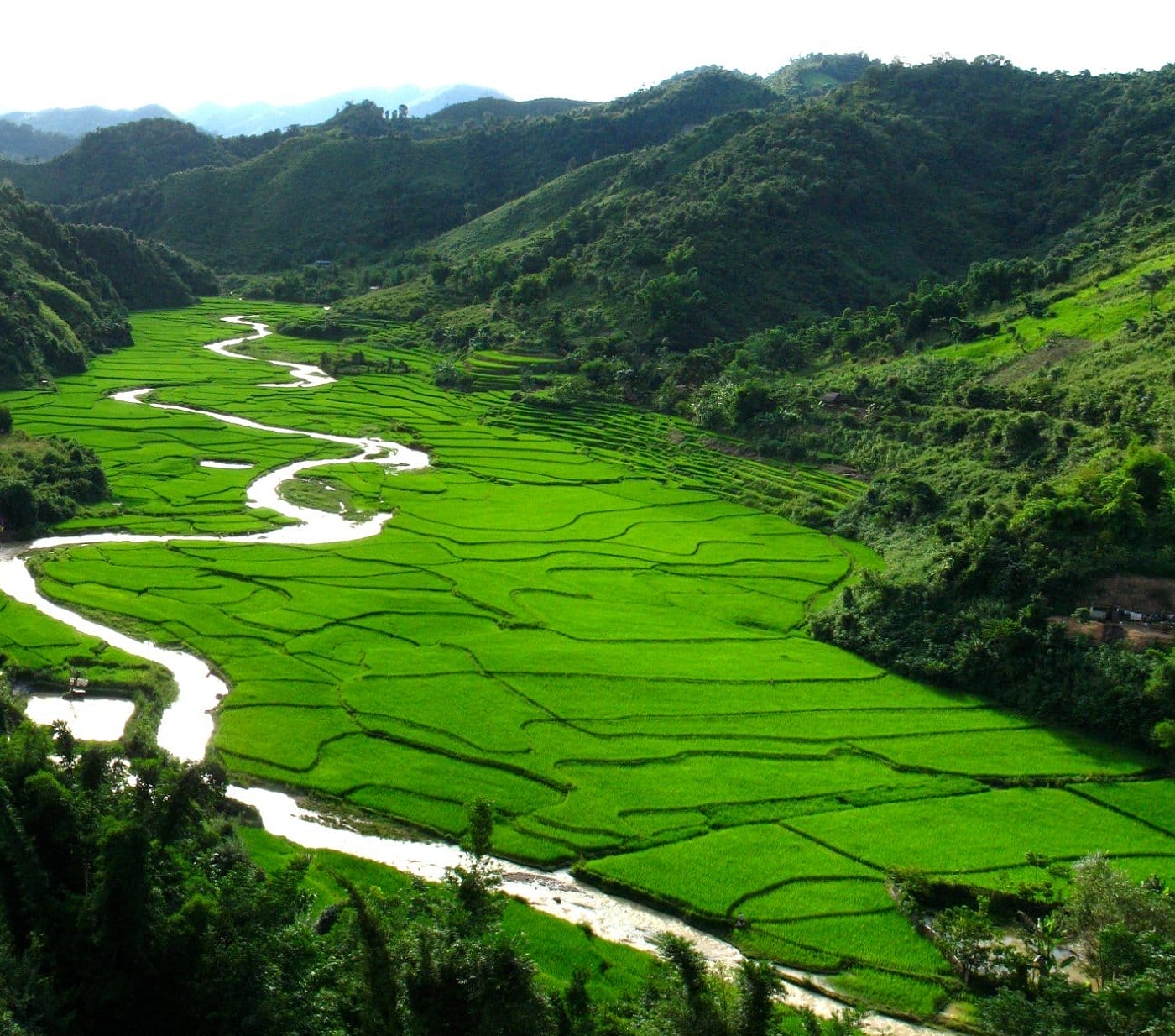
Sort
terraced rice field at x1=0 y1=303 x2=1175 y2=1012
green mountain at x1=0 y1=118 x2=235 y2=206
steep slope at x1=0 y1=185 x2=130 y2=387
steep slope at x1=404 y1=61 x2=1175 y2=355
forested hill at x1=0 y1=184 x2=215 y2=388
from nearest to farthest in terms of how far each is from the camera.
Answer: terraced rice field at x1=0 y1=303 x2=1175 y2=1012
steep slope at x1=0 y1=185 x2=130 y2=387
forested hill at x1=0 y1=184 x2=215 y2=388
steep slope at x1=404 y1=61 x2=1175 y2=355
green mountain at x1=0 y1=118 x2=235 y2=206

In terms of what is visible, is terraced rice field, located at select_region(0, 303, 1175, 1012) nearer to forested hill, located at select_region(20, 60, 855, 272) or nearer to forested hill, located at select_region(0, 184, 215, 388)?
forested hill, located at select_region(0, 184, 215, 388)

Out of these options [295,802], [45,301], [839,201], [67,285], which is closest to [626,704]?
[295,802]

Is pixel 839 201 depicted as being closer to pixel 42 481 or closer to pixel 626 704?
pixel 42 481

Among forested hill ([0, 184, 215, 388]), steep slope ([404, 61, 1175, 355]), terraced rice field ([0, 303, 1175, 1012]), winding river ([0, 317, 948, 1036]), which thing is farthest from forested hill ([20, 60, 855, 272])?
winding river ([0, 317, 948, 1036])

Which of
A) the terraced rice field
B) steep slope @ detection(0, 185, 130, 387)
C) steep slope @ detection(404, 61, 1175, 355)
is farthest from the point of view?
steep slope @ detection(404, 61, 1175, 355)

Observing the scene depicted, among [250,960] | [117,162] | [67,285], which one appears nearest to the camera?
[250,960]
